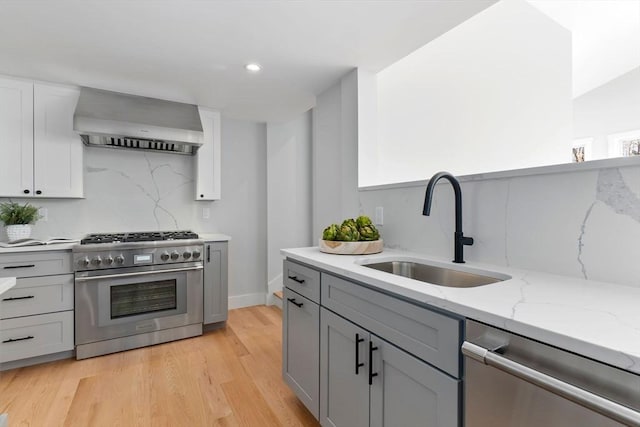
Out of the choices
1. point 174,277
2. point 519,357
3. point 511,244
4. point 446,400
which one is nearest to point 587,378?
point 519,357

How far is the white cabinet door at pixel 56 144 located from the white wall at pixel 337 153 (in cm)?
207

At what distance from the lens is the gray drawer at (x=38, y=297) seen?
7.37 ft

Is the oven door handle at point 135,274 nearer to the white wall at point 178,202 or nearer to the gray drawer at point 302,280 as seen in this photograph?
the white wall at point 178,202

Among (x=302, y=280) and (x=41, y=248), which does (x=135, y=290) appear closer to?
(x=41, y=248)

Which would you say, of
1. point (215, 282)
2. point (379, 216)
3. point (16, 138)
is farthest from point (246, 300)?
point (16, 138)

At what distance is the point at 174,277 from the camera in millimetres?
2768

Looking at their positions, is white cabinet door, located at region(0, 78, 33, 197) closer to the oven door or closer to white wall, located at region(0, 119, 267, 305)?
white wall, located at region(0, 119, 267, 305)

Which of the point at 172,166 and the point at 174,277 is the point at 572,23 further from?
the point at 174,277

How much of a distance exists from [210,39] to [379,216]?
5.13ft

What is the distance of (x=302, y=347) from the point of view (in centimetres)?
172

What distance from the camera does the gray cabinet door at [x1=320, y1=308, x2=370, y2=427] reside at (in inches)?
48.9

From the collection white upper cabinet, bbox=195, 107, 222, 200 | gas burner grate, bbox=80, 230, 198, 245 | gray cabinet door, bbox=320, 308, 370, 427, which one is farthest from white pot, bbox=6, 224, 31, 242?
gray cabinet door, bbox=320, 308, 370, 427

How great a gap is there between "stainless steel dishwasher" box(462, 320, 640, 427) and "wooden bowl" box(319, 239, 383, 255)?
3.13 feet

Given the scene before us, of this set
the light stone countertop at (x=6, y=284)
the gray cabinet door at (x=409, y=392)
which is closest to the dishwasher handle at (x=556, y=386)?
the gray cabinet door at (x=409, y=392)
